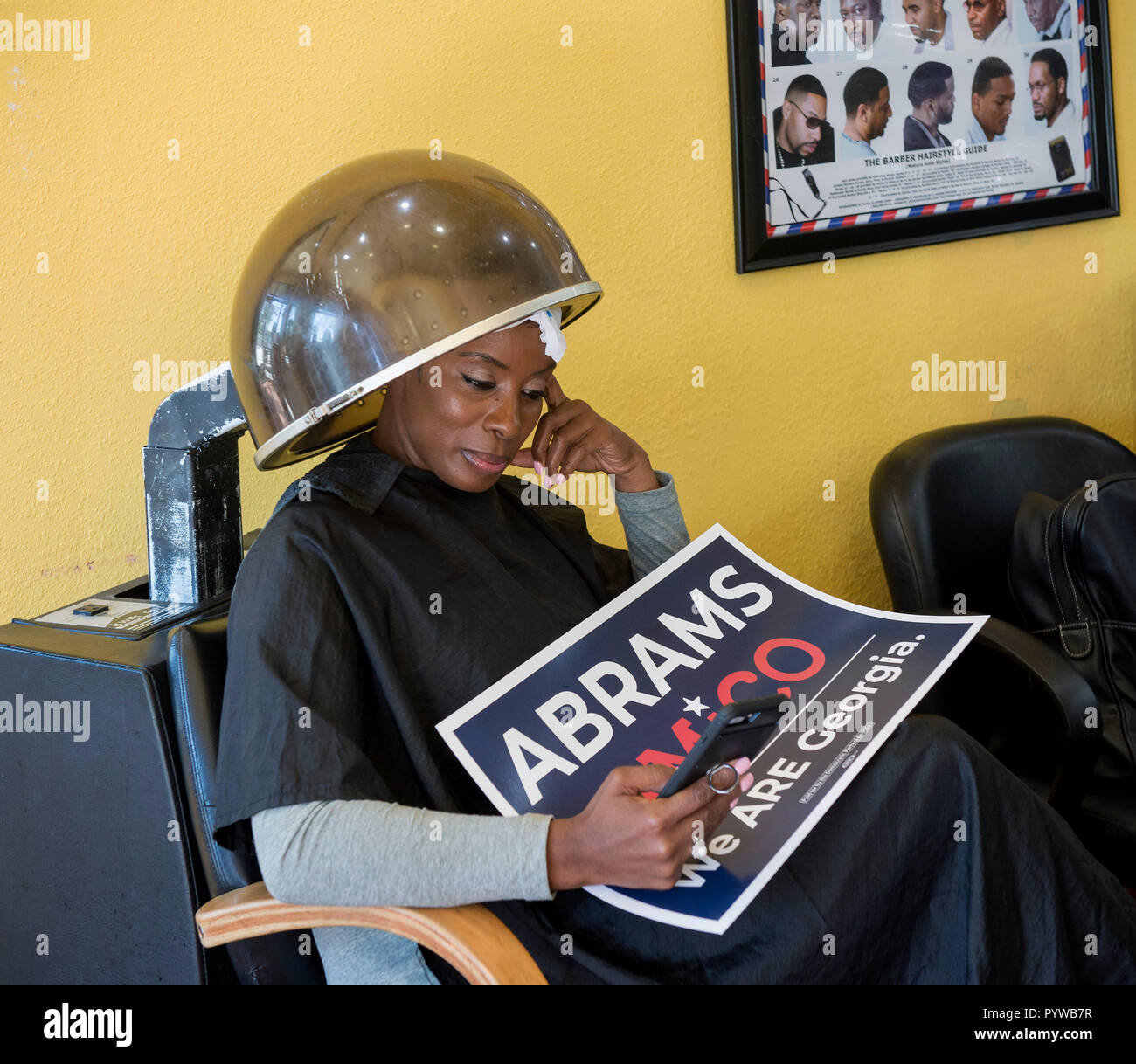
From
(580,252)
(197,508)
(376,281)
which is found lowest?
(197,508)

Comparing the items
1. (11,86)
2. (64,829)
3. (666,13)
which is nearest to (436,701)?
(64,829)

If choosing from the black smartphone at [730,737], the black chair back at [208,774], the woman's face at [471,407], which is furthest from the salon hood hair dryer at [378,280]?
the black smartphone at [730,737]

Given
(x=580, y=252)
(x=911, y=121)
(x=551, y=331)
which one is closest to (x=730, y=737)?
(x=551, y=331)

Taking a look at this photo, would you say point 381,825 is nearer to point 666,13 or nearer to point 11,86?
point 11,86

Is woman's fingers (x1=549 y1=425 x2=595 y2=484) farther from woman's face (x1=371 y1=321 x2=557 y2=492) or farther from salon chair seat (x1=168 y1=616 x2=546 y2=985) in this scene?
salon chair seat (x1=168 y1=616 x2=546 y2=985)

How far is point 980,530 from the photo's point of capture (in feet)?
7.09

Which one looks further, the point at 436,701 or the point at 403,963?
Answer: the point at 436,701

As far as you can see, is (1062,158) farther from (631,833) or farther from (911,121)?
(631,833)

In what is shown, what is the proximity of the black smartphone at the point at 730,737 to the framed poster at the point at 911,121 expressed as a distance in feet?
4.10

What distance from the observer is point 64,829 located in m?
1.38

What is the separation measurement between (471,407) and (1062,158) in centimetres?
167

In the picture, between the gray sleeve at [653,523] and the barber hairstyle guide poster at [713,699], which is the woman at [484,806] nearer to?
the barber hairstyle guide poster at [713,699]

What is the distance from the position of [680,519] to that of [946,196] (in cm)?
103
